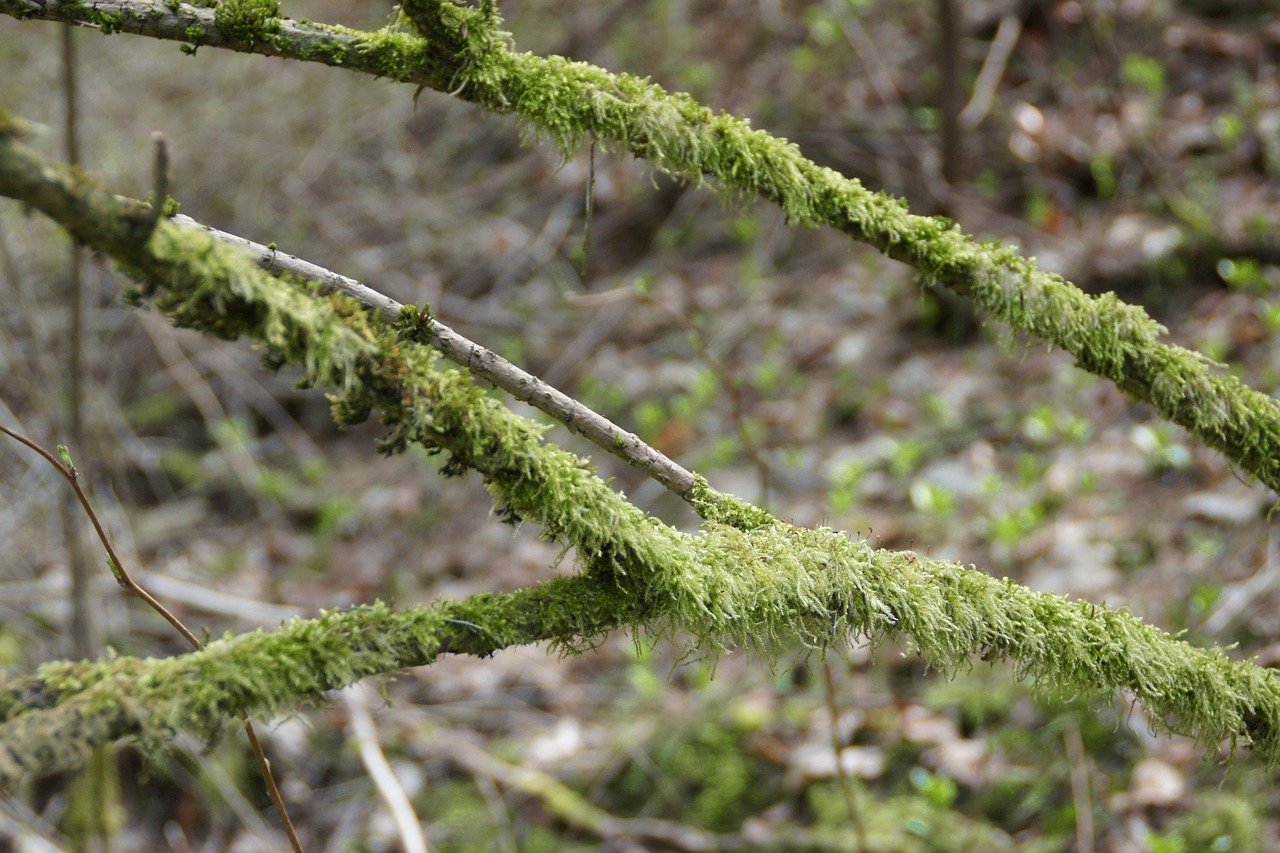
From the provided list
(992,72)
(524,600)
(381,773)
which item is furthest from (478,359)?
(992,72)

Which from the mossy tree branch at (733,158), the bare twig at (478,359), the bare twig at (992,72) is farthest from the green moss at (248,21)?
the bare twig at (992,72)

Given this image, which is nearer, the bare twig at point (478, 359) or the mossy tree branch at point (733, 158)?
the bare twig at point (478, 359)

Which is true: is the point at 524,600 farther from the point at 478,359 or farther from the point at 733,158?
the point at 733,158

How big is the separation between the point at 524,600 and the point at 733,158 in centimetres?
95

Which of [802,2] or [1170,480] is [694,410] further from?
[802,2]

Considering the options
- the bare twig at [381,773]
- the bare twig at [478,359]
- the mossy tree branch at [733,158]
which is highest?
the mossy tree branch at [733,158]

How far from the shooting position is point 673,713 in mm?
3955

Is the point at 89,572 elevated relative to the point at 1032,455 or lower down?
lower down

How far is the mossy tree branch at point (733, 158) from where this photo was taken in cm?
160

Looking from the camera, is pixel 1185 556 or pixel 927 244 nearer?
pixel 927 244

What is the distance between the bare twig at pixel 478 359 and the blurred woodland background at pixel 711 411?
2.36ft

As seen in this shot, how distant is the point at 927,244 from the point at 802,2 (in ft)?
20.6

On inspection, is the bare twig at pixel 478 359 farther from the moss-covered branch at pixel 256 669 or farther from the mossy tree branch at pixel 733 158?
the mossy tree branch at pixel 733 158

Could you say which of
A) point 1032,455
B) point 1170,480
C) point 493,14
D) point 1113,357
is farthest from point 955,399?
point 493,14
